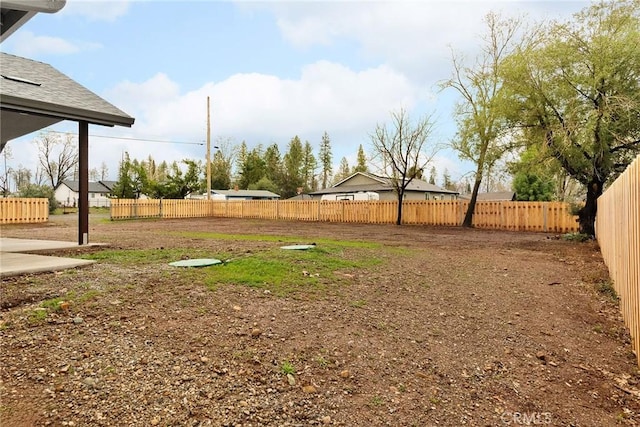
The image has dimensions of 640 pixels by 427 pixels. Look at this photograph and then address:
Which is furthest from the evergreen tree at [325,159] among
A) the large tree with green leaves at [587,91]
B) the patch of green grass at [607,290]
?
the patch of green grass at [607,290]

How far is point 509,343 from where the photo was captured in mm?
3287

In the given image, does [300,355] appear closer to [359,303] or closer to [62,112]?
[359,303]

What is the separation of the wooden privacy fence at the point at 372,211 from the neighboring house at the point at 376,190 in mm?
5957

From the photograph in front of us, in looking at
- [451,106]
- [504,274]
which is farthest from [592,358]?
[451,106]

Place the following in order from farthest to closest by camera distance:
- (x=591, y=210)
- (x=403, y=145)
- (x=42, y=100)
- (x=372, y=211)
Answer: (x=372, y=211) → (x=403, y=145) → (x=591, y=210) → (x=42, y=100)

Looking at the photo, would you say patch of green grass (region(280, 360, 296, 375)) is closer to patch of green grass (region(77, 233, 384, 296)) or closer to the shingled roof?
patch of green grass (region(77, 233, 384, 296))

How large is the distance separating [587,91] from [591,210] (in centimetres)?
370

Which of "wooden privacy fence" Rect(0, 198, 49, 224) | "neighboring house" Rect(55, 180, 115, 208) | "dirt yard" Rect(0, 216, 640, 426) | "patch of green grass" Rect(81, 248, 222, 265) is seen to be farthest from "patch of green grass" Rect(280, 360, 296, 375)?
"neighboring house" Rect(55, 180, 115, 208)

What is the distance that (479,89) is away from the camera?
16969mm

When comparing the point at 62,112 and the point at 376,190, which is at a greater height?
the point at 62,112

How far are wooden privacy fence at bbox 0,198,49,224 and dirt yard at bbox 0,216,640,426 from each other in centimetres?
1492

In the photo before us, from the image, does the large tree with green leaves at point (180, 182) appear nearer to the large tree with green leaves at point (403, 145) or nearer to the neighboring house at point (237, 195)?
the neighboring house at point (237, 195)

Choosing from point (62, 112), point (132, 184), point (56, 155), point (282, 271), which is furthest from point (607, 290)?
point (56, 155)

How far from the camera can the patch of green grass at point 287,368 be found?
8.37 ft
